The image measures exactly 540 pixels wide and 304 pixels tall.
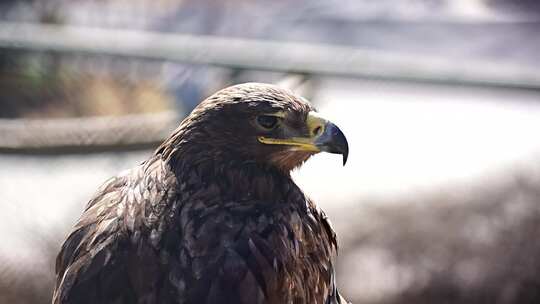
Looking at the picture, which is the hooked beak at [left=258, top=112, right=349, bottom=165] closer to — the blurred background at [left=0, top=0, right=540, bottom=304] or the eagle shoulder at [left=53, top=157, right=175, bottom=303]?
the eagle shoulder at [left=53, top=157, right=175, bottom=303]

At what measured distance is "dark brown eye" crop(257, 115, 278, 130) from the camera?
3092 mm

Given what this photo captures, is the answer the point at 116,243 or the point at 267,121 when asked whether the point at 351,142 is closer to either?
the point at 267,121

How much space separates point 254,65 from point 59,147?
115 centimetres

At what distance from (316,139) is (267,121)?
156 mm

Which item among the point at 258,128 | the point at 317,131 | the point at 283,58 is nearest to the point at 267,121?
the point at 258,128

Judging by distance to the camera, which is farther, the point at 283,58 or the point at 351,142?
the point at 351,142

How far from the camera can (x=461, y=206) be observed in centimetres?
589

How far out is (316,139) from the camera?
10.2 ft

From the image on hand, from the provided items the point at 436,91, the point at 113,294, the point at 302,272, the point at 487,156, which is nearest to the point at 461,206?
the point at 487,156

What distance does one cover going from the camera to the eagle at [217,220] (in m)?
2.94

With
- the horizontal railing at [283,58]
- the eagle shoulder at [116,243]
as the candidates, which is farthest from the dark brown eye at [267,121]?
the horizontal railing at [283,58]

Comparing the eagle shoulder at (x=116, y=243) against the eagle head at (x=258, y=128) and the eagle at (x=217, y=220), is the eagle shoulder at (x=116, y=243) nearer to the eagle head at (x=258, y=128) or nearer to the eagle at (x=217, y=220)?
the eagle at (x=217, y=220)

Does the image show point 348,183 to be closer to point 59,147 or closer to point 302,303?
point 59,147

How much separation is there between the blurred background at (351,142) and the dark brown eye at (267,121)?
5.78 feet
